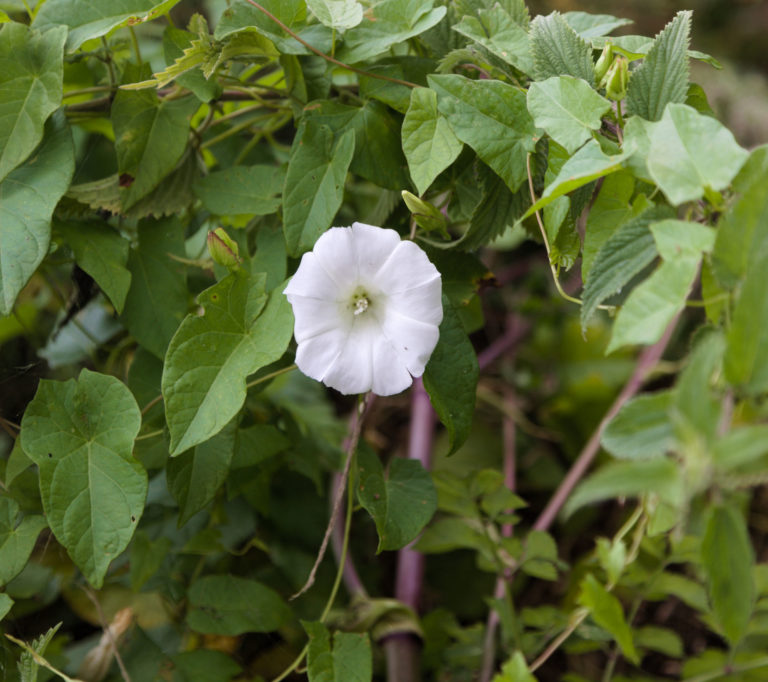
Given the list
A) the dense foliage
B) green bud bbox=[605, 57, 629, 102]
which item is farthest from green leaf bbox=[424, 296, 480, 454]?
green bud bbox=[605, 57, 629, 102]

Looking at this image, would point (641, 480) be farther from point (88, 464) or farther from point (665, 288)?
point (88, 464)

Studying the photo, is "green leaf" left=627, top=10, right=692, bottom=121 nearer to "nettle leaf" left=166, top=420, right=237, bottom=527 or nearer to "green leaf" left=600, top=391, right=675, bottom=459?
"green leaf" left=600, top=391, right=675, bottom=459

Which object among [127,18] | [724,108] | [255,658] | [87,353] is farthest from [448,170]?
[724,108]

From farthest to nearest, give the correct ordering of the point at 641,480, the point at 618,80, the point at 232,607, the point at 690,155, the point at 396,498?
the point at 232,607
the point at 396,498
the point at 618,80
the point at 690,155
the point at 641,480

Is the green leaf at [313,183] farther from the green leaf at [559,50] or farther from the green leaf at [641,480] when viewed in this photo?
the green leaf at [641,480]

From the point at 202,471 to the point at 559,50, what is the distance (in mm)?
495

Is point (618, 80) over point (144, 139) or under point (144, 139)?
over

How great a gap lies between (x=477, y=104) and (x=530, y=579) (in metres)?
0.92

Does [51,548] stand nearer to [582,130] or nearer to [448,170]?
[448,170]

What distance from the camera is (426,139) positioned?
0.63 meters

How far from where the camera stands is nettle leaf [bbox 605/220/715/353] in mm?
446

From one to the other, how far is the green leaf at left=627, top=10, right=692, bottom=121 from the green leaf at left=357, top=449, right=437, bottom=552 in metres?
0.39

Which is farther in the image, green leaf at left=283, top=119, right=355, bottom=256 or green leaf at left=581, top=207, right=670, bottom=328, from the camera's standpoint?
green leaf at left=283, top=119, right=355, bottom=256

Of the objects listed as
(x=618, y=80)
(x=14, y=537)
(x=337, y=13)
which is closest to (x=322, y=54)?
(x=337, y=13)
